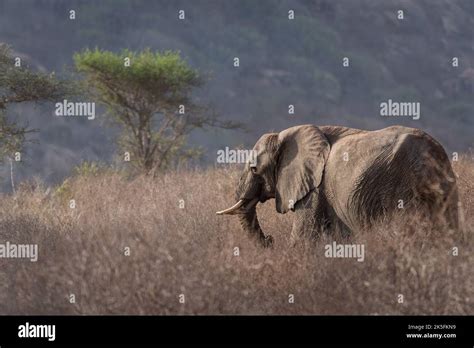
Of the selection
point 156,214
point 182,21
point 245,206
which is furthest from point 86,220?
Result: point 182,21

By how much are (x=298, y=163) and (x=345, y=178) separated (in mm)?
795

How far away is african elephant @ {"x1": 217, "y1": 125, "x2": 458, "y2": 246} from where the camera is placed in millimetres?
10867

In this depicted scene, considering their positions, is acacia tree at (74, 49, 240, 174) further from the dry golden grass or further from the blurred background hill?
the dry golden grass

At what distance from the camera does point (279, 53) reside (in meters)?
48.1

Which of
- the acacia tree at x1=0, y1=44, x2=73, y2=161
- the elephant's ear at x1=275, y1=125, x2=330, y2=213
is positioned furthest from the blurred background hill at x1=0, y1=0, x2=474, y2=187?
the elephant's ear at x1=275, y1=125, x2=330, y2=213

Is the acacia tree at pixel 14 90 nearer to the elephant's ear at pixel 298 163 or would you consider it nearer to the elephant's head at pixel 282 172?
the elephant's head at pixel 282 172

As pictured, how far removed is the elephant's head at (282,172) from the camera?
38.4 ft

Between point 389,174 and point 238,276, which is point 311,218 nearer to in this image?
point 389,174

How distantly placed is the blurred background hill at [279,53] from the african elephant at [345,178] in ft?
88.4

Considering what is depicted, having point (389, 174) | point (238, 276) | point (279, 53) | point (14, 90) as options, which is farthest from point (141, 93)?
point (279, 53)

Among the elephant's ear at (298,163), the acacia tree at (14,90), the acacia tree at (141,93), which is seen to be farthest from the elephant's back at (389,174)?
the acacia tree at (141,93)

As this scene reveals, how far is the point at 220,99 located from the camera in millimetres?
44094
